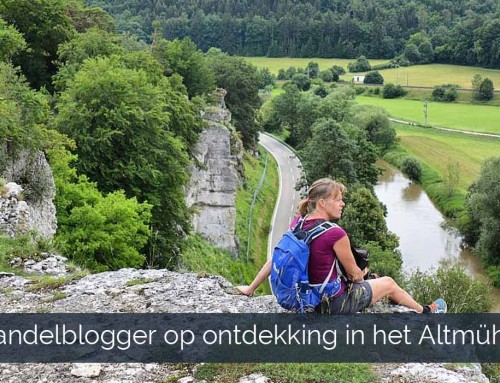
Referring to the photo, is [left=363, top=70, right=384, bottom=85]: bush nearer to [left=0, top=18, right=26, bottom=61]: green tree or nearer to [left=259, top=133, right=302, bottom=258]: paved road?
[left=259, top=133, right=302, bottom=258]: paved road

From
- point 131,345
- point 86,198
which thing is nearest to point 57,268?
point 131,345

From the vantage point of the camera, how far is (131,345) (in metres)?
7.88

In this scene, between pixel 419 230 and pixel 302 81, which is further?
pixel 302 81

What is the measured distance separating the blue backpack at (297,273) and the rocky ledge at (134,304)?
2.96 ft

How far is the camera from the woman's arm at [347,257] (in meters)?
7.42

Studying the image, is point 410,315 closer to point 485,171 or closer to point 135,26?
point 485,171

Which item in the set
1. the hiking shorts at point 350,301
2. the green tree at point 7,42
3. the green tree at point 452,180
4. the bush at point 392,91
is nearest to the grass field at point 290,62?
the bush at point 392,91

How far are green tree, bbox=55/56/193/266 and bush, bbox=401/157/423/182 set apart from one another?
167ft

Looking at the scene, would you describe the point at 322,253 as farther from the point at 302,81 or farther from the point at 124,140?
the point at 302,81

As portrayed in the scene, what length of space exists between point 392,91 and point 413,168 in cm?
5890

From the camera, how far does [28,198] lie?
15406 millimetres

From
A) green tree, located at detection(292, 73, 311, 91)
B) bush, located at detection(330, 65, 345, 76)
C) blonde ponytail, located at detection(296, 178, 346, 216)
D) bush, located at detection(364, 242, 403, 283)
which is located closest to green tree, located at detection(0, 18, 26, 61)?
blonde ponytail, located at detection(296, 178, 346, 216)

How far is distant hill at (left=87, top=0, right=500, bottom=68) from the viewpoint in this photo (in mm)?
155250

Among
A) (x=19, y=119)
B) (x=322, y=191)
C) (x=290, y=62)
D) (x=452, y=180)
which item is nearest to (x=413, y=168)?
(x=452, y=180)
